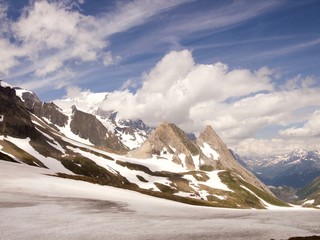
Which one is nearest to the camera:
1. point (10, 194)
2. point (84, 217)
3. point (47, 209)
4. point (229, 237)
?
point (229, 237)

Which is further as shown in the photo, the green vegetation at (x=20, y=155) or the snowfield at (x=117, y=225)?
the green vegetation at (x=20, y=155)

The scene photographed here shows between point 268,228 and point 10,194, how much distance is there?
31919 mm

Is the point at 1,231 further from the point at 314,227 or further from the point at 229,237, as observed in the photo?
the point at 314,227

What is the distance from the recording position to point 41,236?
23.2 meters

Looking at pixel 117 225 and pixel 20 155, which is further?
pixel 20 155

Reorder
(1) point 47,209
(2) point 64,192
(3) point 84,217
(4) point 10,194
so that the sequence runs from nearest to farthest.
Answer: (3) point 84,217
(1) point 47,209
(4) point 10,194
(2) point 64,192

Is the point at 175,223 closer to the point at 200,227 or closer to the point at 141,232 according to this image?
the point at 200,227

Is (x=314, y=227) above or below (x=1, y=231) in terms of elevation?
above

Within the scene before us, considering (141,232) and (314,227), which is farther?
(314,227)

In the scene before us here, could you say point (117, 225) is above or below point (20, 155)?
below

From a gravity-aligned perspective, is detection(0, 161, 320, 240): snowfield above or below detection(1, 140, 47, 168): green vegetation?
below

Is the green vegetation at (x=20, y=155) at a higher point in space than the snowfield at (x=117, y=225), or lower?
higher

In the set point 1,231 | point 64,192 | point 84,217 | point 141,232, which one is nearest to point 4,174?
point 64,192

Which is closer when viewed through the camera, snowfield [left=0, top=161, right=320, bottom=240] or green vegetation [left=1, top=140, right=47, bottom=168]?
snowfield [left=0, top=161, right=320, bottom=240]
